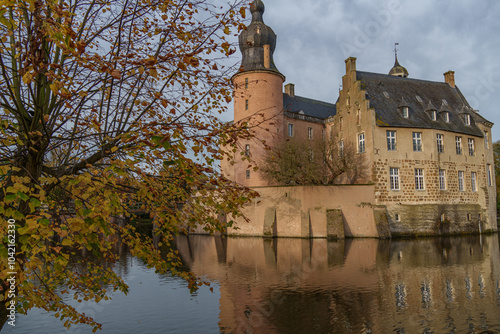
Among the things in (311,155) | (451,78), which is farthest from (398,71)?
(311,155)

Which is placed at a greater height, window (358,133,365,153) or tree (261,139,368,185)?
window (358,133,365,153)

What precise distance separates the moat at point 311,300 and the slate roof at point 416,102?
15.7 m

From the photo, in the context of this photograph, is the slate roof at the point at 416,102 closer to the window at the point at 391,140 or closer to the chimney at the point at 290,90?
the window at the point at 391,140

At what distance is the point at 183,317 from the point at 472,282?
9199mm

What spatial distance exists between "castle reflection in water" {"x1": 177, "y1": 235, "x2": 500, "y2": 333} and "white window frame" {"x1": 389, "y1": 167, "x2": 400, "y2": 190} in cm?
1029

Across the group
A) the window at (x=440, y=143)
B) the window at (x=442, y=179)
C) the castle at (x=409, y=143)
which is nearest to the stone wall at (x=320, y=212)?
the castle at (x=409, y=143)

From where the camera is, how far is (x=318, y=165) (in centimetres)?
3092

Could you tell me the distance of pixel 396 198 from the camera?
3012 centimetres

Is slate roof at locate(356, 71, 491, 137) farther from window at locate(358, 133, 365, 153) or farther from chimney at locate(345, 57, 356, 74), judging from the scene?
window at locate(358, 133, 365, 153)

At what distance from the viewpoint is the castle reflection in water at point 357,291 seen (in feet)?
27.8

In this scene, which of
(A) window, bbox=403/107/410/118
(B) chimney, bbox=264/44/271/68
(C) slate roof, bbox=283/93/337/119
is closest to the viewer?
(A) window, bbox=403/107/410/118

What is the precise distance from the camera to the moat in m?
8.57

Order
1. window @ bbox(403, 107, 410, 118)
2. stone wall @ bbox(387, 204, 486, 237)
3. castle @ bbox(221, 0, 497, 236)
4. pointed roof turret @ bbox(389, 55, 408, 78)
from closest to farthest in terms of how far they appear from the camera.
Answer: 1. stone wall @ bbox(387, 204, 486, 237)
2. castle @ bbox(221, 0, 497, 236)
3. window @ bbox(403, 107, 410, 118)
4. pointed roof turret @ bbox(389, 55, 408, 78)

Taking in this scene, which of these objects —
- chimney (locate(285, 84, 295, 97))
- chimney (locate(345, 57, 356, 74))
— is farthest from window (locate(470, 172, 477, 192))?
chimney (locate(285, 84, 295, 97))
